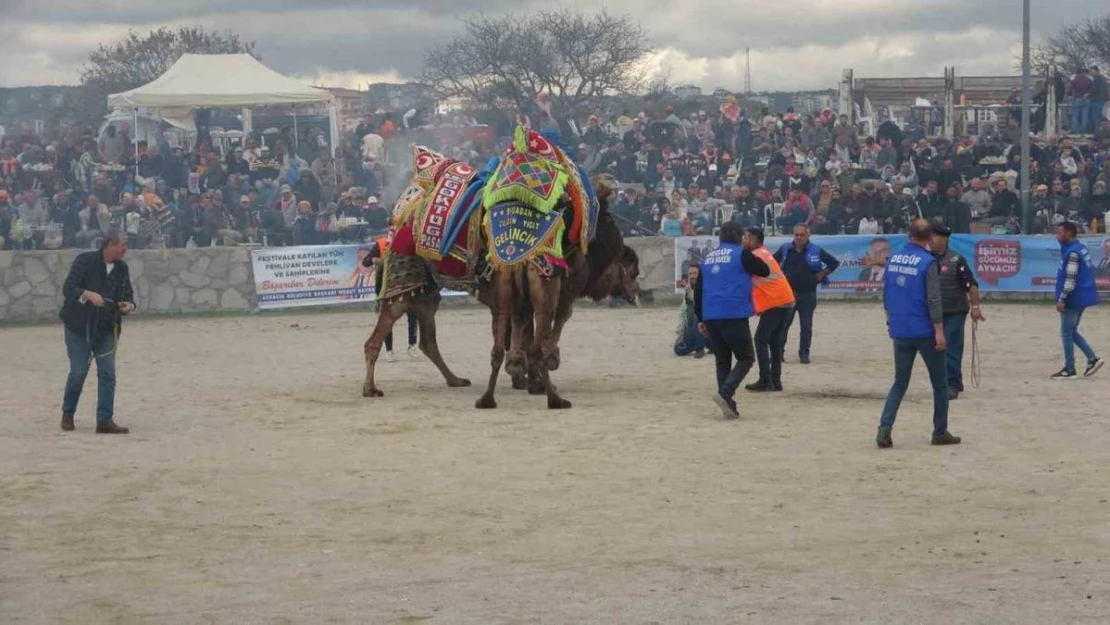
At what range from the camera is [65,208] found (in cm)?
2889

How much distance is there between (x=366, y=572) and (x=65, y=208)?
73.8 ft

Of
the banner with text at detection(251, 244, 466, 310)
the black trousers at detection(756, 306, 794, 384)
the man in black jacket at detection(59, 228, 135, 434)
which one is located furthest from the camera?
the banner with text at detection(251, 244, 466, 310)

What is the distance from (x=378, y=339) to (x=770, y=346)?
3.80 metres

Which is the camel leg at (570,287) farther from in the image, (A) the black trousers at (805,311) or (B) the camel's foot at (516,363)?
(A) the black trousers at (805,311)

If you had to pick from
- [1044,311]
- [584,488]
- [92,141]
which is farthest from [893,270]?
[92,141]

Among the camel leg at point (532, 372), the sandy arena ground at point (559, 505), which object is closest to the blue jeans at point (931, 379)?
the sandy arena ground at point (559, 505)

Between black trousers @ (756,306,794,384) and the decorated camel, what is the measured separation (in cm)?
146

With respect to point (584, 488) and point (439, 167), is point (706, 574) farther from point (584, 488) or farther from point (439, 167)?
point (439, 167)

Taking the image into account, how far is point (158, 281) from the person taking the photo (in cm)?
2594

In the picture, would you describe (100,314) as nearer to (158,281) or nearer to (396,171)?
(158,281)

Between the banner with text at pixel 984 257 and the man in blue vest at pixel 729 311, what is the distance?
11.2 meters

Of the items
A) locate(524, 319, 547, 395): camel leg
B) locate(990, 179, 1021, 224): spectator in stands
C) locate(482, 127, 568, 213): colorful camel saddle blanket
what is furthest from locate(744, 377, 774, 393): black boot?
locate(990, 179, 1021, 224): spectator in stands

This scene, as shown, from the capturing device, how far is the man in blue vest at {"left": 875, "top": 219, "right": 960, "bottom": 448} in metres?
11.5

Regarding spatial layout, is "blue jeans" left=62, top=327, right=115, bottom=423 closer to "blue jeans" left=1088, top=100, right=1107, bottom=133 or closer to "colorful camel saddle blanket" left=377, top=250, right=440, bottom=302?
"colorful camel saddle blanket" left=377, top=250, right=440, bottom=302
